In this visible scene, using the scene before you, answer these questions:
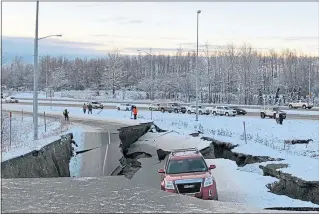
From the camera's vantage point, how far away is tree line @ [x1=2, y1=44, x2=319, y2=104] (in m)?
95.9

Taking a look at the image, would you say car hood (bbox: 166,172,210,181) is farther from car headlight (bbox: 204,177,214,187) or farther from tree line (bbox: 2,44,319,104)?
tree line (bbox: 2,44,319,104)

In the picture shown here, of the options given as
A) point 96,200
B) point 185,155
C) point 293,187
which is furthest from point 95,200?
point 293,187

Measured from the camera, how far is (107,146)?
2859 centimetres

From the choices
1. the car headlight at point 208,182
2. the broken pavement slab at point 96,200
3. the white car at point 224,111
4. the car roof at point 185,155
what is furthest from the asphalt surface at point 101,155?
the white car at point 224,111

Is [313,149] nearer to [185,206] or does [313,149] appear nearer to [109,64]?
[185,206]

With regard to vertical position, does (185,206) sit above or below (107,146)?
above

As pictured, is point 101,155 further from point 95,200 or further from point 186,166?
point 95,200

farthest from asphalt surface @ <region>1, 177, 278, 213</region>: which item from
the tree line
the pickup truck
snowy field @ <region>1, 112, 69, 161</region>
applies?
the tree line

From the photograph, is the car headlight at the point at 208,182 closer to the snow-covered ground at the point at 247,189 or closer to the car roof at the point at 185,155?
the car roof at the point at 185,155

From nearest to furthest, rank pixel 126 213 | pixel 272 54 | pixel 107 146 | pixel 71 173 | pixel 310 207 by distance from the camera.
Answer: pixel 126 213 < pixel 310 207 < pixel 71 173 < pixel 107 146 < pixel 272 54

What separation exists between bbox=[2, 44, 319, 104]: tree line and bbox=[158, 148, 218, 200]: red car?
64.6 meters

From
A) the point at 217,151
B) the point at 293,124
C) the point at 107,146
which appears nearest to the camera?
the point at 107,146

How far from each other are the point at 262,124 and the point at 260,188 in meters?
25.1

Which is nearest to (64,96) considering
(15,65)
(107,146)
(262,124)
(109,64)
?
(109,64)
